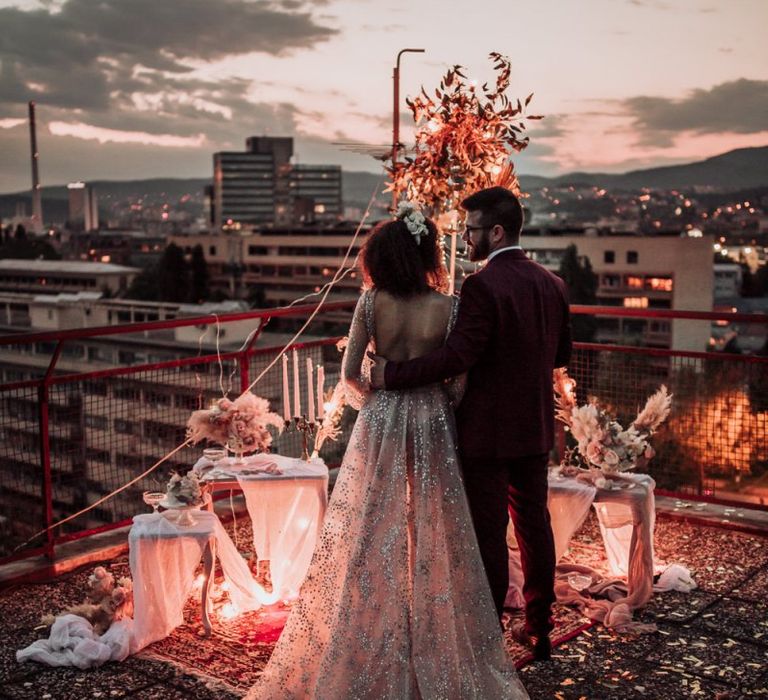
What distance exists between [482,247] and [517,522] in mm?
1283

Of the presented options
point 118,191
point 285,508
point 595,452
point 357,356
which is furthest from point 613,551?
point 118,191

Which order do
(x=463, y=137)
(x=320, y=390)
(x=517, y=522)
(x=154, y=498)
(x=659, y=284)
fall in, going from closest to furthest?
(x=517, y=522), (x=154, y=498), (x=320, y=390), (x=463, y=137), (x=659, y=284)

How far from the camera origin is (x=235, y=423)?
16.9 feet

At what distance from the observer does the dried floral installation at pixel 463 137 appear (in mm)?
5656

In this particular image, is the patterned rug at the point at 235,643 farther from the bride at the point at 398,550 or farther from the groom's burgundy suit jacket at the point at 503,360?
the groom's burgundy suit jacket at the point at 503,360

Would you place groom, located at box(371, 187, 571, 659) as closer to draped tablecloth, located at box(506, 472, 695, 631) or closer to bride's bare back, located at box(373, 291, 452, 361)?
bride's bare back, located at box(373, 291, 452, 361)

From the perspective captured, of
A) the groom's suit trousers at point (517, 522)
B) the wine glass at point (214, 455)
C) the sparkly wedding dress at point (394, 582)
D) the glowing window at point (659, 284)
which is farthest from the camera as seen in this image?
the glowing window at point (659, 284)

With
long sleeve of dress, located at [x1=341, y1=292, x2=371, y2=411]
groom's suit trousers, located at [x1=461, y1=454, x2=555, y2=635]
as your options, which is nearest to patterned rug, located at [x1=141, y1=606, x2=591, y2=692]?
groom's suit trousers, located at [x1=461, y1=454, x2=555, y2=635]

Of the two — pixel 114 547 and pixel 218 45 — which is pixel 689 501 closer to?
pixel 114 547

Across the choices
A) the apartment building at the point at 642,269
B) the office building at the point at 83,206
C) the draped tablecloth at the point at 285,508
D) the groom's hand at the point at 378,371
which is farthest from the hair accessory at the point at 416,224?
the office building at the point at 83,206

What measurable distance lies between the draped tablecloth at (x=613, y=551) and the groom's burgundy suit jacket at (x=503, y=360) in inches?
46.2

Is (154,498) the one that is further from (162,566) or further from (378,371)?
(378,371)

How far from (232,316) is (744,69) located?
11480cm

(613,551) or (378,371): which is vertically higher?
(378,371)
